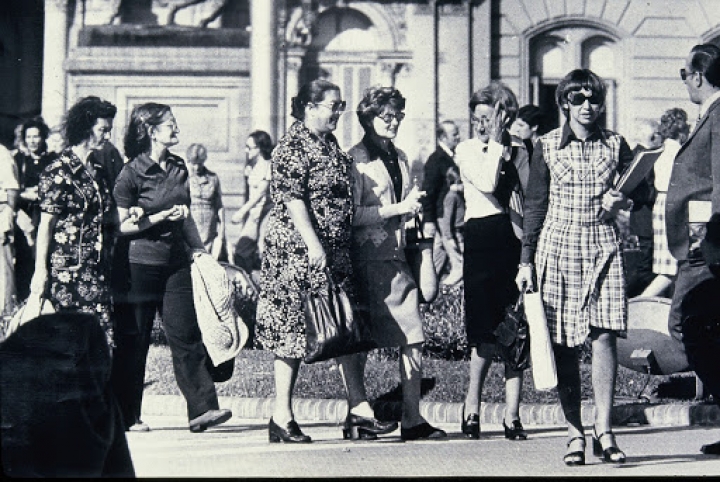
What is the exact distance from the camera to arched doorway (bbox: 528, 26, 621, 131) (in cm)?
1332

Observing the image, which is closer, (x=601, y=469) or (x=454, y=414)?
(x=601, y=469)

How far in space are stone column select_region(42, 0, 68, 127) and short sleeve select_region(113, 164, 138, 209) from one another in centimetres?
214

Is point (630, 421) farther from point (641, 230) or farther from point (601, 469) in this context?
point (641, 230)

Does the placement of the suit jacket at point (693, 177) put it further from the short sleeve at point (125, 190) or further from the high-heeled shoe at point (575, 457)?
the short sleeve at point (125, 190)

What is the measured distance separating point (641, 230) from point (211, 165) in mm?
3911

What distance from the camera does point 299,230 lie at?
7.35m

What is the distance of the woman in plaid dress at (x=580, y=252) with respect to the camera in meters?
6.81

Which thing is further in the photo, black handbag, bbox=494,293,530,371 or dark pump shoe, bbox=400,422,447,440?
dark pump shoe, bbox=400,422,447,440

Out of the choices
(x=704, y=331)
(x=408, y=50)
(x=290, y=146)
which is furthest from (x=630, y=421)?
(x=408, y=50)

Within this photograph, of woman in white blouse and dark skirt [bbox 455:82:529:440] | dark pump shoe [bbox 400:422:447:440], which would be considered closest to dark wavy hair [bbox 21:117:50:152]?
woman in white blouse and dark skirt [bbox 455:82:529:440]

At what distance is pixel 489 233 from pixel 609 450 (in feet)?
4.72

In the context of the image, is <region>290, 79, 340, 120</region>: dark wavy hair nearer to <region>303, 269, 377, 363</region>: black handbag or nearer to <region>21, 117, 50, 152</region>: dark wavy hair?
<region>303, 269, 377, 363</region>: black handbag

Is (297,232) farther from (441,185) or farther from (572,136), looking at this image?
(441,185)

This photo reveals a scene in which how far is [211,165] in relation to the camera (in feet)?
42.2
